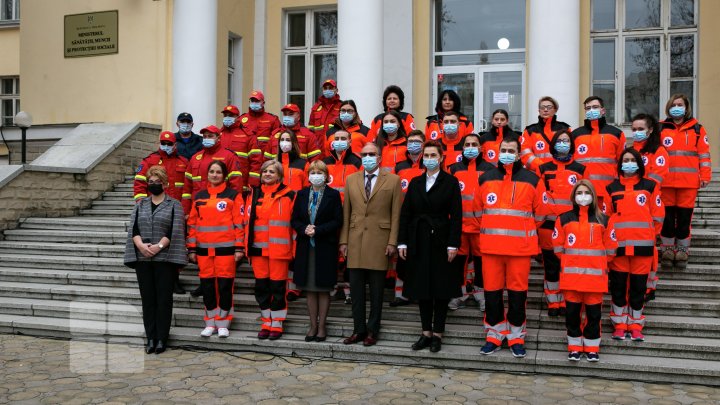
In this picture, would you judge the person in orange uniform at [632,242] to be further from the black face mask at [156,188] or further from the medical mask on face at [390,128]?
the black face mask at [156,188]

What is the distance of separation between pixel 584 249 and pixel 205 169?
14.4ft

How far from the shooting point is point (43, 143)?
558 inches

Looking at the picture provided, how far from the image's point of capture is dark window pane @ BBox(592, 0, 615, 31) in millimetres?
13602

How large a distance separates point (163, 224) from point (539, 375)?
3.98 m

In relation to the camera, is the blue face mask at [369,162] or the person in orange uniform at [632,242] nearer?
the person in orange uniform at [632,242]

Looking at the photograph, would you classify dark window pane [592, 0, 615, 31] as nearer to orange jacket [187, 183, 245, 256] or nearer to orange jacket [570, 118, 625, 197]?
orange jacket [570, 118, 625, 197]

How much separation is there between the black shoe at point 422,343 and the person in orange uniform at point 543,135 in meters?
2.28

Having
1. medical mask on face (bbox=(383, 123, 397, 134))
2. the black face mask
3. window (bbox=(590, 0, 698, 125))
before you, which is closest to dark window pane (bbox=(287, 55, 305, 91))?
window (bbox=(590, 0, 698, 125))

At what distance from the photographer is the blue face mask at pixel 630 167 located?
6.45 metres

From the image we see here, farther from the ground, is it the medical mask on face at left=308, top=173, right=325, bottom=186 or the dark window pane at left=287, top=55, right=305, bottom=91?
the dark window pane at left=287, top=55, right=305, bottom=91

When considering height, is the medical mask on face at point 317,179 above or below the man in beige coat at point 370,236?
above

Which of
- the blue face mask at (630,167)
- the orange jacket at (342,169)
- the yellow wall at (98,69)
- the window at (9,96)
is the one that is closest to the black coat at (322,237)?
the orange jacket at (342,169)

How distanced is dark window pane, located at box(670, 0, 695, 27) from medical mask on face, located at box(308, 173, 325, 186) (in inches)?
370

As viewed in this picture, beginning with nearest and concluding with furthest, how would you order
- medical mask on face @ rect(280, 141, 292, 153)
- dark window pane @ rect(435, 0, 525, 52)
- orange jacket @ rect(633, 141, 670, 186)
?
orange jacket @ rect(633, 141, 670, 186) < medical mask on face @ rect(280, 141, 292, 153) < dark window pane @ rect(435, 0, 525, 52)
